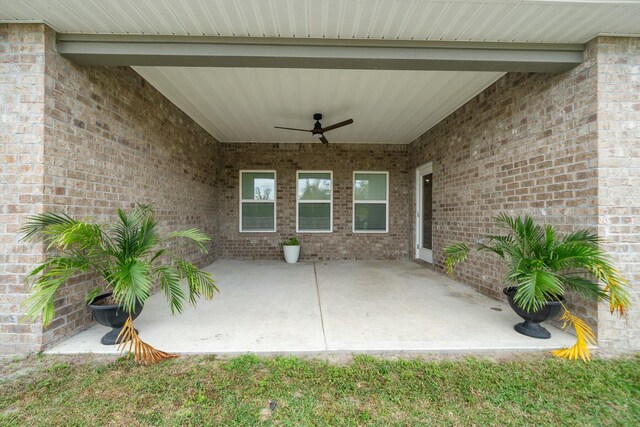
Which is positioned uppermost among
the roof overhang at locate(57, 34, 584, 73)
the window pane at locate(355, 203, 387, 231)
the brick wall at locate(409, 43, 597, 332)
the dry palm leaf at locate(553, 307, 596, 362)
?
the roof overhang at locate(57, 34, 584, 73)

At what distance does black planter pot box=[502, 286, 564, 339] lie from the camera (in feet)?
7.91

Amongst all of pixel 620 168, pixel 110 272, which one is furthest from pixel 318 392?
pixel 620 168

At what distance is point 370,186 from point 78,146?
573 centimetres

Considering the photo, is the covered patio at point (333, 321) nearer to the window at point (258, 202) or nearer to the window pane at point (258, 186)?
the window at point (258, 202)

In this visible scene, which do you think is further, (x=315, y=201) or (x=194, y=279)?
(x=315, y=201)

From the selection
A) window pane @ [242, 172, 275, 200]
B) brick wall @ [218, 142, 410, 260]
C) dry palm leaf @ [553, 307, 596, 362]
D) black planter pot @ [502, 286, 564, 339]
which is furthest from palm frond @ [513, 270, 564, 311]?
window pane @ [242, 172, 275, 200]

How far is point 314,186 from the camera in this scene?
272 inches

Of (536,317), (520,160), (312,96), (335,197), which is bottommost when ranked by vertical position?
(536,317)

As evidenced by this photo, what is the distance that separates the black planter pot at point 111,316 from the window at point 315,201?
469 centimetres

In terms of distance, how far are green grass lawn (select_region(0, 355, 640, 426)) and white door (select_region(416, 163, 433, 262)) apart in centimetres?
379

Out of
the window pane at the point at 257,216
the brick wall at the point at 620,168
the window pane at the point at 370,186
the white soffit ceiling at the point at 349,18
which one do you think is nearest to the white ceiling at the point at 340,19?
the white soffit ceiling at the point at 349,18

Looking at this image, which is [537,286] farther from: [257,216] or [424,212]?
[257,216]

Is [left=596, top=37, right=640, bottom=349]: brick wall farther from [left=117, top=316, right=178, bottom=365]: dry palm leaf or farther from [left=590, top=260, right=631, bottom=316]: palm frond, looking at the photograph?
[left=117, top=316, right=178, bottom=365]: dry palm leaf

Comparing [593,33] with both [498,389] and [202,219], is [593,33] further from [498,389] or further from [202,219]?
[202,219]
